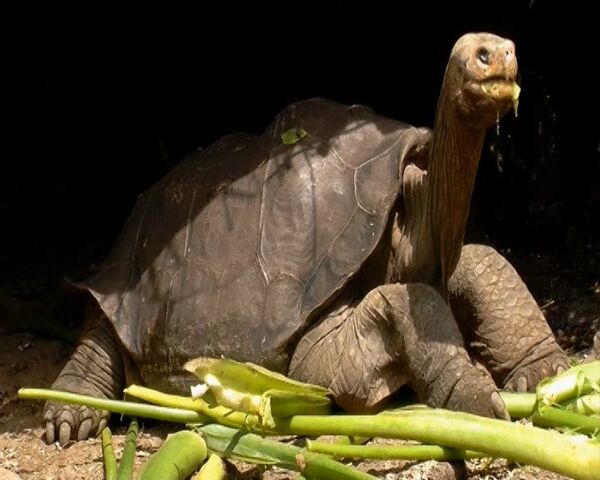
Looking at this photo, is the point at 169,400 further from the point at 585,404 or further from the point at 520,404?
the point at 585,404

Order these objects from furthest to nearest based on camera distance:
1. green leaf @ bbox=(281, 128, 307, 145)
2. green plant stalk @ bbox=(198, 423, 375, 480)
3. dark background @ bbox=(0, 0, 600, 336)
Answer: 1. dark background @ bbox=(0, 0, 600, 336)
2. green leaf @ bbox=(281, 128, 307, 145)
3. green plant stalk @ bbox=(198, 423, 375, 480)

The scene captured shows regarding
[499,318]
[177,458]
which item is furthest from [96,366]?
[499,318]

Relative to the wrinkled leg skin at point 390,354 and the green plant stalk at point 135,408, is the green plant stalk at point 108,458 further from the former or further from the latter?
the wrinkled leg skin at point 390,354

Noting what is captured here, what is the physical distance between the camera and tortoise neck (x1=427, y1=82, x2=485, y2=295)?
130 inches

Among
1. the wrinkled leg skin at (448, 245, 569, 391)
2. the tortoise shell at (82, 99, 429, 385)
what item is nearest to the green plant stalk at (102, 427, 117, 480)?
the tortoise shell at (82, 99, 429, 385)

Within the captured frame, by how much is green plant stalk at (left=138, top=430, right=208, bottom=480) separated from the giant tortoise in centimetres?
54

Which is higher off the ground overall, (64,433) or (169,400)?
(169,400)

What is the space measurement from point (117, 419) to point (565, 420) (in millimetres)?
1870

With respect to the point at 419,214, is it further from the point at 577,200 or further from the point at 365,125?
the point at 577,200

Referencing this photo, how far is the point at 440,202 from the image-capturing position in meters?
3.51

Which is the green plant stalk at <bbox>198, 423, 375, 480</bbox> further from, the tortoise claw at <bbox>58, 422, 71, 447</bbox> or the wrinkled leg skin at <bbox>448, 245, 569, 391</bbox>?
the wrinkled leg skin at <bbox>448, 245, 569, 391</bbox>

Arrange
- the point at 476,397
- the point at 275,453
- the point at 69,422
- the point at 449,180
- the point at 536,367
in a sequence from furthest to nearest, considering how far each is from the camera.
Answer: the point at 69,422, the point at 536,367, the point at 449,180, the point at 476,397, the point at 275,453

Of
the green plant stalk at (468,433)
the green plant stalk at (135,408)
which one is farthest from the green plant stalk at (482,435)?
the green plant stalk at (135,408)

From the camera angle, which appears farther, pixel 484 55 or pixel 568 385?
pixel 568 385
